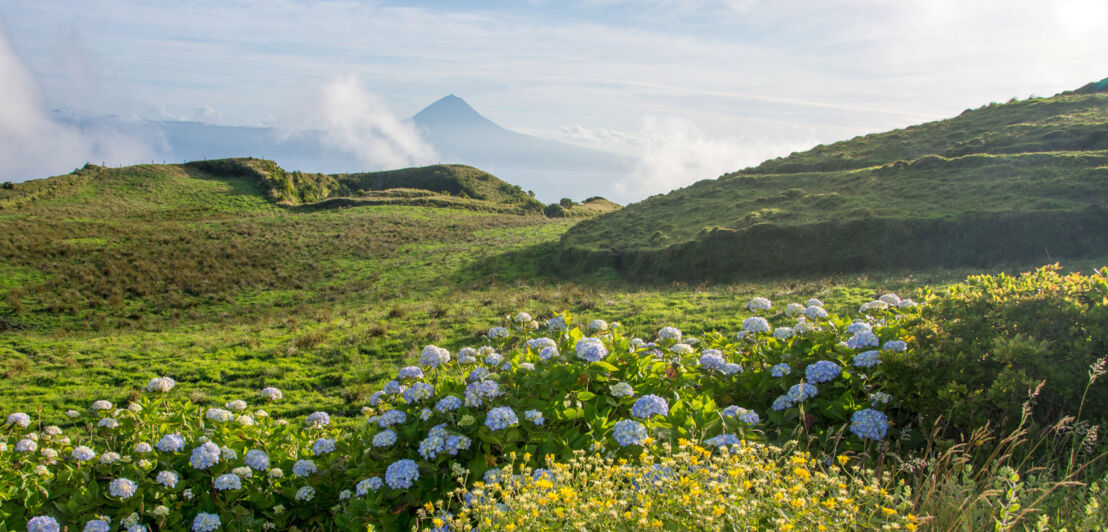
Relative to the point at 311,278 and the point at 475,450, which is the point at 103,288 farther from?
the point at 475,450

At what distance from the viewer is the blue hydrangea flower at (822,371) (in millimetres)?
4598

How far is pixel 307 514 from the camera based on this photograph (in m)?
4.06

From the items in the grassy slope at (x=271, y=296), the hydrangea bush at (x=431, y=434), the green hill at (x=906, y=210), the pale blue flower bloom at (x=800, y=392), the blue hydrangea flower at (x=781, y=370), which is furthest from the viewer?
the green hill at (x=906, y=210)

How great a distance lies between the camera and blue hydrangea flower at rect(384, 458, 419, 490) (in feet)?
11.9

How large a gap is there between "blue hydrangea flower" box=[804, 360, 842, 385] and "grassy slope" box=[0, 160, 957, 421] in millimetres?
8131

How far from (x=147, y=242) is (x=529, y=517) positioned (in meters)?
39.3

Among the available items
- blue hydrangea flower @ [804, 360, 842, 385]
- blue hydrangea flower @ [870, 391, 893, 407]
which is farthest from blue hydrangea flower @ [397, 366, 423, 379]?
blue hydrangea flower @ [870, 391, 893, 407]

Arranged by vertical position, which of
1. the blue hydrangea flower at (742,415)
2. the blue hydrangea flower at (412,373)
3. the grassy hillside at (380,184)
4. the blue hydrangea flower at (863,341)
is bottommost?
the blue hydrangea flower at (742,415)

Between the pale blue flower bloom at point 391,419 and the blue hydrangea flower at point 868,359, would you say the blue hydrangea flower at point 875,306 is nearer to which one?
the blue hydrangea flower at point 868,359

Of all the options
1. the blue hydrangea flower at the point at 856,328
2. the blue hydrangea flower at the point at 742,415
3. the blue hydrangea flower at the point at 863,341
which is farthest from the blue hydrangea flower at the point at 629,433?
the blue hydrangea flower at the point at 856,328

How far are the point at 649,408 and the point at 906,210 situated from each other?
22.7 meters

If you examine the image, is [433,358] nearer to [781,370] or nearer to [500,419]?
Answer: [500,419]

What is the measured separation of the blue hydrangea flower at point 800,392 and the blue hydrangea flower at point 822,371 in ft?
0.30

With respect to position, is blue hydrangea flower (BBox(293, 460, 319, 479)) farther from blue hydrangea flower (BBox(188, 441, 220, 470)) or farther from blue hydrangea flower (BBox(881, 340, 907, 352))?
blue hydrangea flower (BBox(881, 340, 907, 352))
